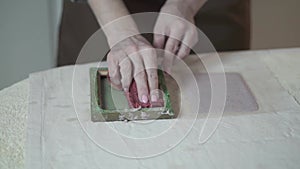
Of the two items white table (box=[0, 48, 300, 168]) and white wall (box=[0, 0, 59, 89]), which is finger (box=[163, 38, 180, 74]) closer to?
white table (box=[0, 48, 300, 168])

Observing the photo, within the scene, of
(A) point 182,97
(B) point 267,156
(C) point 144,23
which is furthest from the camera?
(C) point 144,23

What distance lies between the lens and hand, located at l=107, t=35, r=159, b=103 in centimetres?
74

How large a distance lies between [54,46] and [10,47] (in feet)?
0.48

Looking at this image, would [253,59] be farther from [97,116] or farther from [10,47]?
[10,47]

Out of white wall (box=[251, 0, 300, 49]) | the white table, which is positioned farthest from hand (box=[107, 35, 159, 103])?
white wall (box=[251, 0, 300, 49])

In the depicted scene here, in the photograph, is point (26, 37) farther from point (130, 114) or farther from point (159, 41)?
point (130, 114)

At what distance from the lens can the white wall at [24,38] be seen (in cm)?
144

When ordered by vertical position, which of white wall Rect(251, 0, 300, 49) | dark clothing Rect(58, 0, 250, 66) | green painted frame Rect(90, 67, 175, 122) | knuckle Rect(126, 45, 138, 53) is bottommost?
white wall Rect(251, 0, 300, 49)

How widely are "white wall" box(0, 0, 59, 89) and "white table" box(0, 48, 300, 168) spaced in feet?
2.29

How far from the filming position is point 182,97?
750 mm

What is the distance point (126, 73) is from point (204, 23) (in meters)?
0.38

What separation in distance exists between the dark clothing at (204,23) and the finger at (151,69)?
29 centimetres

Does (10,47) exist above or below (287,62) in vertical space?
below

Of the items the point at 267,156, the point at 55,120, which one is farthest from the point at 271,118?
the point at 55,120
